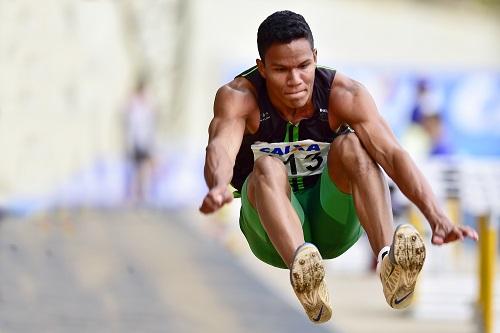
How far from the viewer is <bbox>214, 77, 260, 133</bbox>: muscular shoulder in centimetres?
749

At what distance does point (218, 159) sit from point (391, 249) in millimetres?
988

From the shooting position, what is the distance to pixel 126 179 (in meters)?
26.1

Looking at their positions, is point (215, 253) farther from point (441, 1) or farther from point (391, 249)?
point (441, 1)

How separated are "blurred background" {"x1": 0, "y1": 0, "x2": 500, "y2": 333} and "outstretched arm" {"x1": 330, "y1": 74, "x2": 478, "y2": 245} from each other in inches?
172

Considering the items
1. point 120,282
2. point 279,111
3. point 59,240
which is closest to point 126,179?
point 59,240

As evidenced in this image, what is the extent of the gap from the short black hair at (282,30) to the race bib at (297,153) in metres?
0.60

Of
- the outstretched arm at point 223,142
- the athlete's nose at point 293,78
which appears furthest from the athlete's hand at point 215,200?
the athlete's nose at point 293,78

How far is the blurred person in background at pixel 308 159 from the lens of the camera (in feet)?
23.5

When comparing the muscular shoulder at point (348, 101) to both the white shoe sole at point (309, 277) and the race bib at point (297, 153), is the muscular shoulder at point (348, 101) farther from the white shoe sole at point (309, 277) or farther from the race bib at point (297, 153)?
the white shoe sole at point (309, 277)

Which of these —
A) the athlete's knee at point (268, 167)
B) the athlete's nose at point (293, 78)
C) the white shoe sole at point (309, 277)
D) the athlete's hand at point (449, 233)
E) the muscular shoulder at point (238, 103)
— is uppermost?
the athlete's nose at point (293, 78)

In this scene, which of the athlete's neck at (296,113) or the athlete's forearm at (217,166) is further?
the athlete's neck at (296,113)

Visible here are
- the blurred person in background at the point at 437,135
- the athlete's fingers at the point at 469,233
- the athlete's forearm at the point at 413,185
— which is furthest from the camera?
the blurred person in background at the point at 437,135

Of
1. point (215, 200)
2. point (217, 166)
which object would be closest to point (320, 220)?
point (217, 166)

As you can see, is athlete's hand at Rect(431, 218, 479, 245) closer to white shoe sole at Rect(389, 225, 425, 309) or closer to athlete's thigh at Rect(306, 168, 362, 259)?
white shoe sole at Rect(389, 225, 425, 309)
